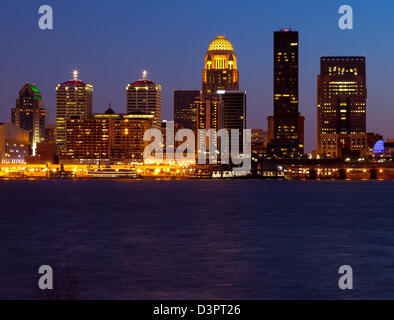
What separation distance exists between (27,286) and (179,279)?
7.74 metres

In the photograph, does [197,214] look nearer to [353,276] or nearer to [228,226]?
[228,226]

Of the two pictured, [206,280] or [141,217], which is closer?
[206,280]

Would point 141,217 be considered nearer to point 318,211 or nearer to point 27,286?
point 318,211

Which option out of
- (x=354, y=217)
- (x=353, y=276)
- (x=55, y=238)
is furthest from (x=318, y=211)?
(x=353, y=276)

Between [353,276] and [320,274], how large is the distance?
1.83 meters

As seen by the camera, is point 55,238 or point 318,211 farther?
point 318,211

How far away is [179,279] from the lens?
107 feet
